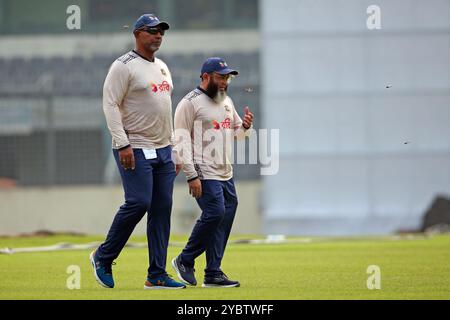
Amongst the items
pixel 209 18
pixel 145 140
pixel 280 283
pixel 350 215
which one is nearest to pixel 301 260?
pixel 280 283

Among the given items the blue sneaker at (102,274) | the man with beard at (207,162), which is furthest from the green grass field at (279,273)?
the man with beard at (207,162)

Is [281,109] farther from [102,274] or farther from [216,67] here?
[102,274]

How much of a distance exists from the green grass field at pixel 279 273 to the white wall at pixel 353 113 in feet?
23.4

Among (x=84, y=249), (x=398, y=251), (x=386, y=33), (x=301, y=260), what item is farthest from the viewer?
(x=386, y=33)

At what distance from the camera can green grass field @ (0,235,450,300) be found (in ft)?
28.3

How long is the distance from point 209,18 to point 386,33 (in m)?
3.76

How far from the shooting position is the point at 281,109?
2466cm

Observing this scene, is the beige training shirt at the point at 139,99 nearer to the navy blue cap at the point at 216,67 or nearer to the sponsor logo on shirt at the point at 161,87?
the sponsor logo on shirt at the point at 161,87

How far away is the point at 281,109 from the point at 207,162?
49.5 feet

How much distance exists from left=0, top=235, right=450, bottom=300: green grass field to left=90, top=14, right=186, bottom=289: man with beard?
1.00 feet

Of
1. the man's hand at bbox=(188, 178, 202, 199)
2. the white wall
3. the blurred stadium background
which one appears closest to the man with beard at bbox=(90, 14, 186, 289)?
the man's hand at bbox=(188, 178, 202, 199)

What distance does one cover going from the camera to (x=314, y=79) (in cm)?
2464

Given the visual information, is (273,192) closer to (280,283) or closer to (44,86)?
(44,86)

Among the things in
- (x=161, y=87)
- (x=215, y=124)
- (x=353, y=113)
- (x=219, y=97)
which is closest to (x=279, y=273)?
(x=215, y=124)
